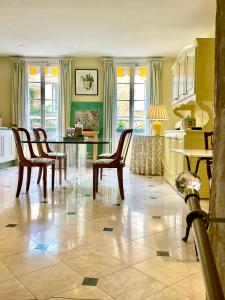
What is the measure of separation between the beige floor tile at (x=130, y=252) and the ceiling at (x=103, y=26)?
337 centimetres

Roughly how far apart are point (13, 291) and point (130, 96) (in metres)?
6.52

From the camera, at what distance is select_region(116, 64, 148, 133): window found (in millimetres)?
7758

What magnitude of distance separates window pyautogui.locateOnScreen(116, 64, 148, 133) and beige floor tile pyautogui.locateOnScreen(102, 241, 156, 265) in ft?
18.1

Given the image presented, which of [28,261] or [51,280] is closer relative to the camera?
[51,280]

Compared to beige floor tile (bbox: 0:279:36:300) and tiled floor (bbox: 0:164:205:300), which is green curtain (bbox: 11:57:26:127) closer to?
tiled floor (bbox: 0:164:205:300)

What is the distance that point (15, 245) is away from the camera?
2430mm

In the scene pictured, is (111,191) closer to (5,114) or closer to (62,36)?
(62,36)

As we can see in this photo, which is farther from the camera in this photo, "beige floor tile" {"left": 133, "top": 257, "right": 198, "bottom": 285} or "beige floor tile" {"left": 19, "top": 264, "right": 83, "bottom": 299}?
"beige floor tile" {"left": 133, "top": 257, "right": 198, "bottom": 285}

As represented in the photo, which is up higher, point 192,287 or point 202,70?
point 202,70

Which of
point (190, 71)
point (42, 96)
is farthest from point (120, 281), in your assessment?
point (42, 96)

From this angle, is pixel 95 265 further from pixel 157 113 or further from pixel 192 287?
pixel 157 113

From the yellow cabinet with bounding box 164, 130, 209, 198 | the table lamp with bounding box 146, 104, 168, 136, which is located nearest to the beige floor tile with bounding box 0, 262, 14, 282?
Result: the yellow cabinet with bounding box 164, 130, 209, 198

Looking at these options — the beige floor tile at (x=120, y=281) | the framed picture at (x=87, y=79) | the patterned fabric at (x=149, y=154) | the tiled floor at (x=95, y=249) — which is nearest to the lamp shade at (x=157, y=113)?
the patterned fabric at (x=149, y=154)

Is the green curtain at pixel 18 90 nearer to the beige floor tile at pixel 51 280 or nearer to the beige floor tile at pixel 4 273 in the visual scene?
the beige floor tile at pixel 4 273
